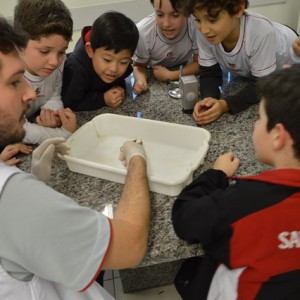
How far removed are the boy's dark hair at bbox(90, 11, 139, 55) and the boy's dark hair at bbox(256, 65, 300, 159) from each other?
25.3 inches

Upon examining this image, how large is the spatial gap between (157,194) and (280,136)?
0.32 m

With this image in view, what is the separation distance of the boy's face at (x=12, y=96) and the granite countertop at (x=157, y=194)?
0.21m

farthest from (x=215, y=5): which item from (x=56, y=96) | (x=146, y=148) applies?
(x=56, y=96)

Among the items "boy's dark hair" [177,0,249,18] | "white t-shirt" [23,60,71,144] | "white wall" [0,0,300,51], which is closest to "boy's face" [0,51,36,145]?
"white t-shirt" [23,60,71,144]

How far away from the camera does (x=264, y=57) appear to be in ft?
3.76

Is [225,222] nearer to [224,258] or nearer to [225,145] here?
[224,258]

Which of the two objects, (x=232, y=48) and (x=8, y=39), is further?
(x=232, y=48)

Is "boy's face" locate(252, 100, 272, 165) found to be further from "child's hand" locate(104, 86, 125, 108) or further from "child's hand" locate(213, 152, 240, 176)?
"child's hand" locate(104, 86, 125, 108)

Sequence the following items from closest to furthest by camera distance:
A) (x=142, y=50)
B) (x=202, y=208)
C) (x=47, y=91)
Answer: (x=202, y=208) < (x=47, y=91) < (x=142, y=50)

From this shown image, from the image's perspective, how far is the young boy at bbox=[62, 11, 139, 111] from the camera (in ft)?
3.84

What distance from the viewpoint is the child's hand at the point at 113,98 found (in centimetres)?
118

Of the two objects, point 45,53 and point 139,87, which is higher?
point 45,53

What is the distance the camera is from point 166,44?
1.50 meters

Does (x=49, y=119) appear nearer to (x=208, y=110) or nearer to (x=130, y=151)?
(x=130, y=151)
